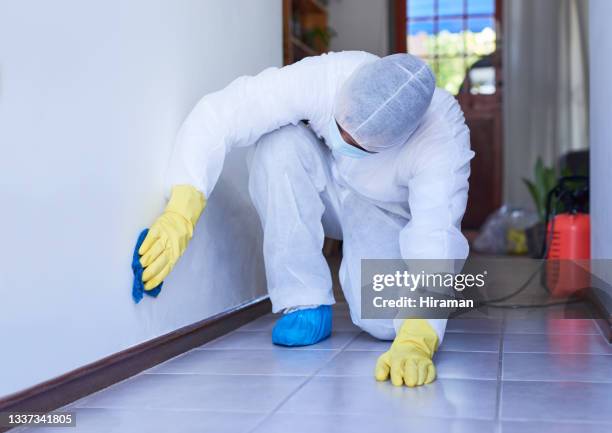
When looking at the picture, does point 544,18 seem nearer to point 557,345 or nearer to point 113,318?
point 557,345

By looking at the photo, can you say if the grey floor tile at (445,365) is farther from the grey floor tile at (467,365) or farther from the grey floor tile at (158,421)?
the grey floor tile at (158,421)

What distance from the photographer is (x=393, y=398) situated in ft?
4.15

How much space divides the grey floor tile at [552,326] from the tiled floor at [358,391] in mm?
58

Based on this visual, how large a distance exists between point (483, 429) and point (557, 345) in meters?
0.73

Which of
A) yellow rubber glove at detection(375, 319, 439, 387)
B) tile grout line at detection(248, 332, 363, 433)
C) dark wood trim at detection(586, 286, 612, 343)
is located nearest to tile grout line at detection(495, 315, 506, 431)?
yellow rubber glove at detection(375, 319, 439, 387)

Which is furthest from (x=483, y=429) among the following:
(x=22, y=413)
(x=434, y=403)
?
(x=22, y=413)

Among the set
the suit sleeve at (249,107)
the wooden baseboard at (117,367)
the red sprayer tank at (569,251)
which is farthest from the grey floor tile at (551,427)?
the red sprayer tank at (569,251)

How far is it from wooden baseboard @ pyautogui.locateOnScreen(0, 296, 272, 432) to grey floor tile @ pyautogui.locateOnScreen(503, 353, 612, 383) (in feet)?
2.26

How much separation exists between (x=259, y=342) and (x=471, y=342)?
Result: 0.50 meters

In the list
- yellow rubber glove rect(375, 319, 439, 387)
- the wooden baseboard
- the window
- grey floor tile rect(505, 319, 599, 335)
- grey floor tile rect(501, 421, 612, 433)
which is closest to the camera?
grey floor tile rect(501, 421, 612, 433)

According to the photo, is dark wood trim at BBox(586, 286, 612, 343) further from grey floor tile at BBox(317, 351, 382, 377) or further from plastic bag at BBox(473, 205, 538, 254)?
plastic bag at BBox(473, 205, 538, 254)

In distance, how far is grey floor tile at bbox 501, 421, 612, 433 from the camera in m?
1.06

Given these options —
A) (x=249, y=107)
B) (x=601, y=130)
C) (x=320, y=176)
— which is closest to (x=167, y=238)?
(x=249, y=107)

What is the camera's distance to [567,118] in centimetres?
540
